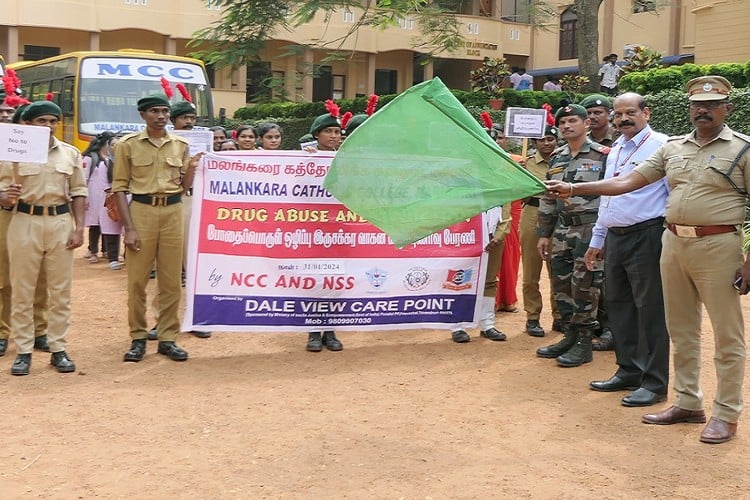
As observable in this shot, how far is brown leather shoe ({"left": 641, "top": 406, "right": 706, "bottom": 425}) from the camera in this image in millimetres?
5426

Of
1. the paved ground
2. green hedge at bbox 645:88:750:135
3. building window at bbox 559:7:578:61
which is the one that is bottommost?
the paved ground

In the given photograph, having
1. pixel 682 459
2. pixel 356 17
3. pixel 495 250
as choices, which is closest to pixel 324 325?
pixel 495 250

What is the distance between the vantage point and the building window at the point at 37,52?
3075cm

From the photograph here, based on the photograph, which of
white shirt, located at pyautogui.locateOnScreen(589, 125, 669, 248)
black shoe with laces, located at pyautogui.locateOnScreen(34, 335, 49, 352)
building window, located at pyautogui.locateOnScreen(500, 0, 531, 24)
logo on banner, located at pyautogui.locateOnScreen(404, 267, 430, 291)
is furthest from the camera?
building window, located at pyautogui.locateOnScreen(500, 0, 531, 24)

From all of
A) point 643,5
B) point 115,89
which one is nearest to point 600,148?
point 115,89

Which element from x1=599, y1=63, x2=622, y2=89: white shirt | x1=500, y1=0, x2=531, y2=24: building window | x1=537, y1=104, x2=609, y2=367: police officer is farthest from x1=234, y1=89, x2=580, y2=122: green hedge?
x1=500, y1=0, x2=531, y2=24: building window

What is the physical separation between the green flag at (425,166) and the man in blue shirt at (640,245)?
85 centimetres

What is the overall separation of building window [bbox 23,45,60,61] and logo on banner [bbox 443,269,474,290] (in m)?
26.9

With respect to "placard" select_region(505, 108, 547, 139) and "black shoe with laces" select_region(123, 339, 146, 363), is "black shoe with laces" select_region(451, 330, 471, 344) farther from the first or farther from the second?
"black shoe with laces" select_region(123, 339, 146, 363)

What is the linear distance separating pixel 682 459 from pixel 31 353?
444 centimetres

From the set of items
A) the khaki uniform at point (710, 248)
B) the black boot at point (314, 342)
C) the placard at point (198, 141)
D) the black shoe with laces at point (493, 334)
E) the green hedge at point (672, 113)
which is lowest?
the black boot at point (314, 342)

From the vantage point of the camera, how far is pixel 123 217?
6.73 meters

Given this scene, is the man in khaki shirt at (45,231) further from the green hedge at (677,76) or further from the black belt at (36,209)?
the green hedge at (677,76)

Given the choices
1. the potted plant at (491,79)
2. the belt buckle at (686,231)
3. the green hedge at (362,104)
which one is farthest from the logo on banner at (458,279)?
the potted plant at (491,79)
